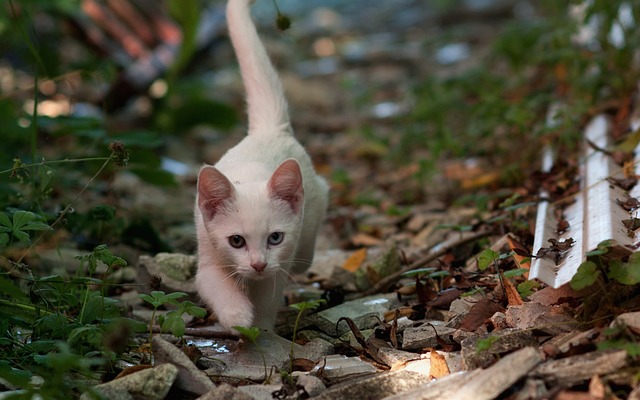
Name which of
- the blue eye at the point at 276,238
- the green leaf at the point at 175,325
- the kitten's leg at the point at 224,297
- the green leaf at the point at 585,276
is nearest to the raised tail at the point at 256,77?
the blue eye at the point at 276,238

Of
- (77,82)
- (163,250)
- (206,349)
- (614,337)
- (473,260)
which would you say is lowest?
(614,337)

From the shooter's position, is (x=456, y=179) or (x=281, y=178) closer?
(x=281, y=178)

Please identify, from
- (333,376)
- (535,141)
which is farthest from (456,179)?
(333,376)

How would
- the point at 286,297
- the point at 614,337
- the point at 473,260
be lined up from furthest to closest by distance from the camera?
the point at 286,297 → the point at 473,260 → the point at 614,337

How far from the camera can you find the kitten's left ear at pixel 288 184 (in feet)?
10.4

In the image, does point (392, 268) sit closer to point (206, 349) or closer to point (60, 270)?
point (206, 349)

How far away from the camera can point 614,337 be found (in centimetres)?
228

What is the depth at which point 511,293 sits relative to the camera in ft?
9.43

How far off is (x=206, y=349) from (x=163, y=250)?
132 cm

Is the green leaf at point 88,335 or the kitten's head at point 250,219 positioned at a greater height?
the kitten's head at point 250,219

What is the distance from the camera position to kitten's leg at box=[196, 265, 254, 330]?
2.97 meters

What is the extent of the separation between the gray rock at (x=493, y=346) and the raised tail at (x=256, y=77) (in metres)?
1.76

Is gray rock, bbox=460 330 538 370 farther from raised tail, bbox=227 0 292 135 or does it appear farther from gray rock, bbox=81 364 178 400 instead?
raised tail, bbox=227 0 292 135

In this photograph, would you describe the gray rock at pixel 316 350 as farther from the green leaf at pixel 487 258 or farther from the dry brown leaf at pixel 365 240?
the dry brown leaf at pixel 365 240
